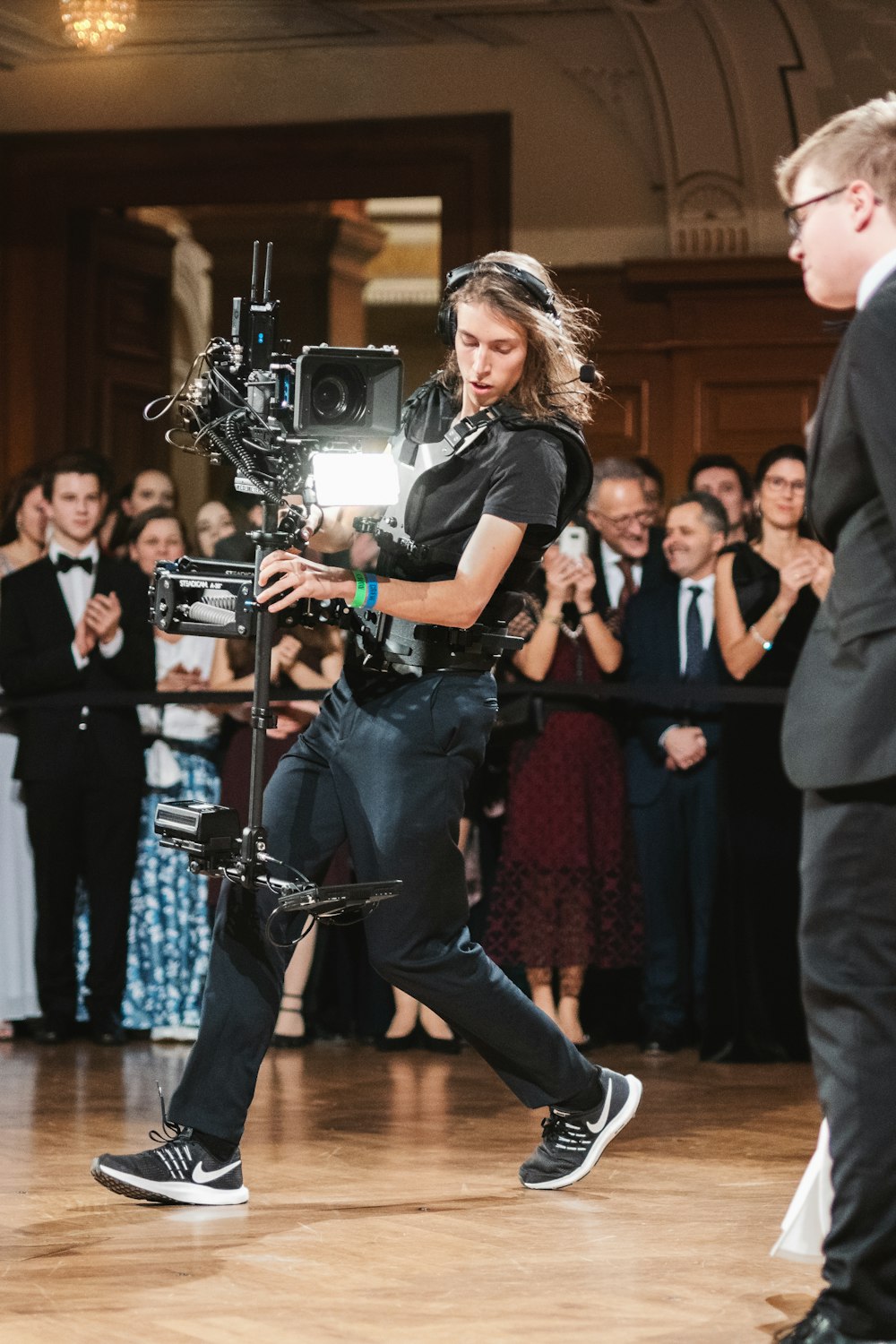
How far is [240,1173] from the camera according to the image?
3.63 metres

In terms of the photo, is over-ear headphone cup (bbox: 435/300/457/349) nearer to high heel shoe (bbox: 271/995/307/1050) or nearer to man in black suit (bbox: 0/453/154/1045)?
man in black suit (bbox: 0/453/154/1045)

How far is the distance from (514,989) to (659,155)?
6.14 meters

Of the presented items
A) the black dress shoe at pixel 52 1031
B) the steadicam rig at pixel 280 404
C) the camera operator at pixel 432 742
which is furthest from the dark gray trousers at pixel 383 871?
the black dress shoe at pixel 52 1031

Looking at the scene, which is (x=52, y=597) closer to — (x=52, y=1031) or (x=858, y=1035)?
(x=52, y=1031)

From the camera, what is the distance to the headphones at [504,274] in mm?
3590

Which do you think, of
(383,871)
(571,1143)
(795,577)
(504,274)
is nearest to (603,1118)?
(571,1143)

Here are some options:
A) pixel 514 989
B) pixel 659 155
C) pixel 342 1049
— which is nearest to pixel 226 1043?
pixel 514 989

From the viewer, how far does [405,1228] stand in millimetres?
3461

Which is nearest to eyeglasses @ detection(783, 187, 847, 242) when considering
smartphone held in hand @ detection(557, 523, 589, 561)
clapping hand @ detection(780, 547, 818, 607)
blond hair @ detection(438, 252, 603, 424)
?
blond hair @ detection(438, 252, 603, 424)

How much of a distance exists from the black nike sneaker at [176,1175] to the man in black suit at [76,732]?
2.41 m

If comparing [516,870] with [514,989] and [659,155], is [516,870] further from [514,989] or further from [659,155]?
[659,155]

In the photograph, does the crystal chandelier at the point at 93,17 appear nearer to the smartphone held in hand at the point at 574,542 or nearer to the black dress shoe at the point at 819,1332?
the smartphone held in hand at the point at 574,542

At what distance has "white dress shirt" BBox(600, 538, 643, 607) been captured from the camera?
6.13 meters

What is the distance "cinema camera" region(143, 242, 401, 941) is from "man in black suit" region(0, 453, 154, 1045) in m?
2.51
